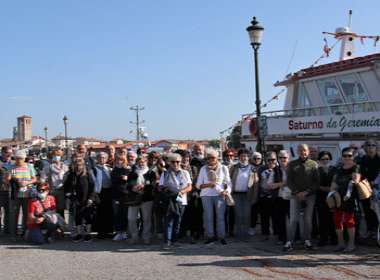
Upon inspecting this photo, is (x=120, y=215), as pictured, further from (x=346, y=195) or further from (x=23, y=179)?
(x=346, y=195)

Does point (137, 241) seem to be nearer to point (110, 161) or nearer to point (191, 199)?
point (191, 199)

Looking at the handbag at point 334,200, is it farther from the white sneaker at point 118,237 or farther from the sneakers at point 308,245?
the white sneaker at point 118,237

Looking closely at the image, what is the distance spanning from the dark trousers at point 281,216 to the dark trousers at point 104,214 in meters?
3.16

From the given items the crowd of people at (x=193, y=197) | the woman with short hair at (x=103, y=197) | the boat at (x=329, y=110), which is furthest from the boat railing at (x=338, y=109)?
the woman with short hair at (x=103, y=197)

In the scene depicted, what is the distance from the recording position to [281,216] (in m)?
7.96

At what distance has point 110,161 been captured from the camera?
9625 millimetres

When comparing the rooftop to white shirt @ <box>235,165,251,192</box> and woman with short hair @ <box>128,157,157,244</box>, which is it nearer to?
white shirt @ <box>235,165,251,192</box>

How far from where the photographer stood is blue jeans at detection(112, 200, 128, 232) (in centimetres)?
856

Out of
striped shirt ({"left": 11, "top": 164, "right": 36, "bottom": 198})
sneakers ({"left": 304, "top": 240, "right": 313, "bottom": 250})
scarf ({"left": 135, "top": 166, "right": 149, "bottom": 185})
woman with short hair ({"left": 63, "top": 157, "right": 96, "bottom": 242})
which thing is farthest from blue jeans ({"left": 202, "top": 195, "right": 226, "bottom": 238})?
striped shirt ({"left": 11, "top": 164, "right": 36, "bottom": 198})

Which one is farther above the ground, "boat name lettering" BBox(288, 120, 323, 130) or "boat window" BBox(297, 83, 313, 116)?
"boat window" BBox(297, 83, 313, 116)

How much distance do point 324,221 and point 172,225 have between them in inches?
103

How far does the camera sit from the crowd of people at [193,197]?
758 centimetres

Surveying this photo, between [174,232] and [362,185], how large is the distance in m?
3.23

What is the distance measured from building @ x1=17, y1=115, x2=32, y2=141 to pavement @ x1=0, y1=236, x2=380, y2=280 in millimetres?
119540
